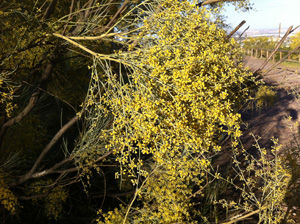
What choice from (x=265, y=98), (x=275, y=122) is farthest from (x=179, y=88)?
(x=265, y=98)

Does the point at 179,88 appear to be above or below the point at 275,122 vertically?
above

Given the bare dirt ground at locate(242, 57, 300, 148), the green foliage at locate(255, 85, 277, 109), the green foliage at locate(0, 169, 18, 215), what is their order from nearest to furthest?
the green foliage at locate(0, 169, 18, 215) → the bare dirt ground at locate(242, 57, 300, 148) → the green foliage at locate(255, 85, 277, 109)

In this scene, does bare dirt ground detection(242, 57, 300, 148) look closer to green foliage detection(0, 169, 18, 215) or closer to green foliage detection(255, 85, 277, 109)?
green foliage detection(255, 85, 277, 109)

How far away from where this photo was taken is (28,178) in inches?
140

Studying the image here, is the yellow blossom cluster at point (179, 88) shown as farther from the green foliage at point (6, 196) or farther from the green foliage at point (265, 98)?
the green foliage at point (265, 98)

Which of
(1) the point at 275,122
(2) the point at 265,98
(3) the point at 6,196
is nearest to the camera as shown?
(3) the point at 6,196

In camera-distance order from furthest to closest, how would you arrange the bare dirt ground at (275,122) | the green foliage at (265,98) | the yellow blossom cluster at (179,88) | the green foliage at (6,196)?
the green foliage at (265,98) < the bare dirt ground at (275,122) < the green foliage at (6,196) < the yellow blossom cluster at (179,88)

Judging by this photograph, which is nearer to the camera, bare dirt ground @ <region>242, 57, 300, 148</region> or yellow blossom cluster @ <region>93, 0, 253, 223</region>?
yellow blossom cluster @ <region>93, 0, 253, 223</region>

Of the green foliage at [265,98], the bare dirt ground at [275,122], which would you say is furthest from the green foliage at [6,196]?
the green foliage at [265,98]

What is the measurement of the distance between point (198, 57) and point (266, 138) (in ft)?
28.5

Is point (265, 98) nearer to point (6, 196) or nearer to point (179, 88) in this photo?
point (6, 196)

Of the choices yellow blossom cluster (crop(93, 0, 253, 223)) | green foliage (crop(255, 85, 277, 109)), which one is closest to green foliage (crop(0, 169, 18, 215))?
yellow blossom cluster (crop(93, 0, 253, 223))

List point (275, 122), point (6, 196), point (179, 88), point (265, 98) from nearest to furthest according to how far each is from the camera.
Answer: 1. point (179, 88)
2. point (6, 196)
3. point (275, 122)
4. point (265, 98)

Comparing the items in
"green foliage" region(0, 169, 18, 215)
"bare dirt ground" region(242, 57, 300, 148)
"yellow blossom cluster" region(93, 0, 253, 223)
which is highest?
"yellow blossom cluster" region(93, 0, 253, 223)
